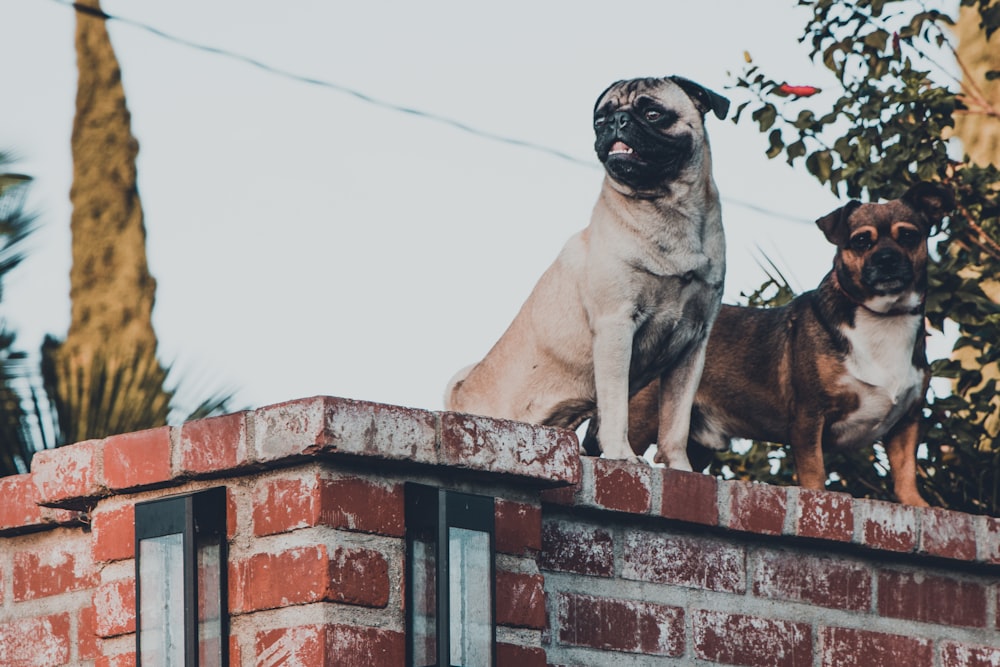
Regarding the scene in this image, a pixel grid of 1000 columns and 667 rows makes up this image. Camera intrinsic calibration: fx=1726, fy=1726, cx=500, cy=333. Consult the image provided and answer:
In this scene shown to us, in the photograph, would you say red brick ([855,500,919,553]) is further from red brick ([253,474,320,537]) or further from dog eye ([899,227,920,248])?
red brick ([253,474,320,537])

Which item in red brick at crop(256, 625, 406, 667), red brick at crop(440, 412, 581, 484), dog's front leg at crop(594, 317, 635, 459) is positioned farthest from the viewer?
dog's front leg at crop(594, 317, 635, 459)

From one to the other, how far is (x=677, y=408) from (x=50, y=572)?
1756 millimetres

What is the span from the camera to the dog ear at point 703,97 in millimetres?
4504

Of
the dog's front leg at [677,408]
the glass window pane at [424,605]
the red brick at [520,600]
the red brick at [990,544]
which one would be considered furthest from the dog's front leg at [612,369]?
the glass window pane at [424,605]

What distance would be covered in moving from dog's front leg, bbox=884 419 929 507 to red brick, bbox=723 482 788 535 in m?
1.44

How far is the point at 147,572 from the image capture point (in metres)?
3.06

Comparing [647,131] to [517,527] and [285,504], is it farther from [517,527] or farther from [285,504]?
[285,504]

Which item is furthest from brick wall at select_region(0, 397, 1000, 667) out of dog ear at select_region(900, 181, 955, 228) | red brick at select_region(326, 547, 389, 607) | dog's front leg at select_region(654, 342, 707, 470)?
dog ear at select_region(900, 181, 955, 228)

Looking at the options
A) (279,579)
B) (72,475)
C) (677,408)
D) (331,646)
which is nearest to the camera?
(331,646)

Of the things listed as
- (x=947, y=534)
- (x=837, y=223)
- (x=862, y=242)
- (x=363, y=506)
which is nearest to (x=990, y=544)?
(x=947, y=534)

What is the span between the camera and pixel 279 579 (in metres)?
2.95

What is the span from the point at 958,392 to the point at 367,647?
3886 mm

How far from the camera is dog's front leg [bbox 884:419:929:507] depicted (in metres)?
5.09

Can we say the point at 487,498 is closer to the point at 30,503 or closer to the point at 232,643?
the point at 232,643
